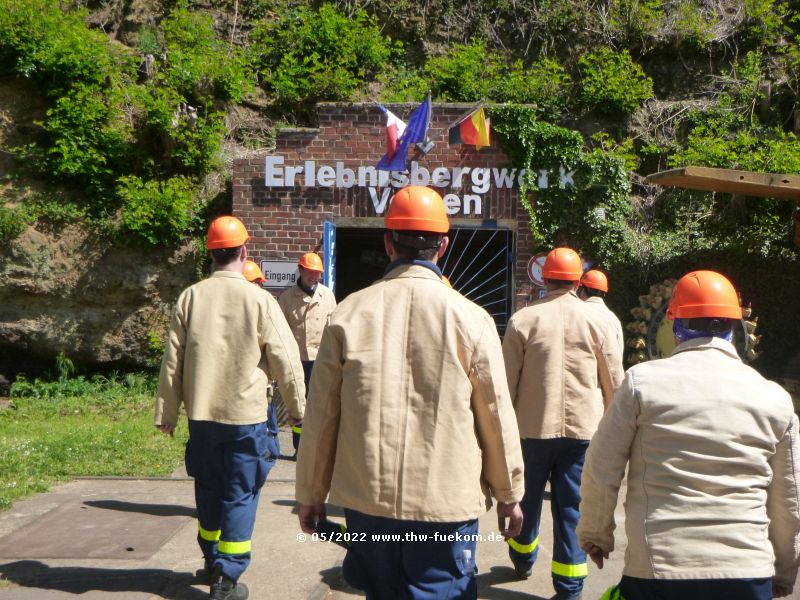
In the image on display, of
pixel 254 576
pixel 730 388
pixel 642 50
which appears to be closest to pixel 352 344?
pixel 730 388

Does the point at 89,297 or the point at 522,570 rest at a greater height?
the point at 89,297

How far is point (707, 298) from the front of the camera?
286 centimetres

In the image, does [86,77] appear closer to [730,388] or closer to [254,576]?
[254,576]

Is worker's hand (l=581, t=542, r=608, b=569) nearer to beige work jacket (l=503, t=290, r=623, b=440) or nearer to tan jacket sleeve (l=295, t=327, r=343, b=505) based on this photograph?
tan jacket sleeve (l=295, t=327, r=343, b=505)

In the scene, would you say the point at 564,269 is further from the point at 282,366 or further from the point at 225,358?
the point at 225,358

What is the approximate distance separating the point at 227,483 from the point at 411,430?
2.01 m

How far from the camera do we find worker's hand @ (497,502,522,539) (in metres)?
2.99

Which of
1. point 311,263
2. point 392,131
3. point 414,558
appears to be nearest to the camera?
point 414,558

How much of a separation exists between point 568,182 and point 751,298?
3.02m

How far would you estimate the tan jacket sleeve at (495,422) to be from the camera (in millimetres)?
2947

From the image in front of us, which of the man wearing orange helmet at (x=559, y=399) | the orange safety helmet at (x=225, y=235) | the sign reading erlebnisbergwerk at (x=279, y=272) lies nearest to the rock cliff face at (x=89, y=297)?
the sign reading erlebnisbergwerk at (x=279, y=272)

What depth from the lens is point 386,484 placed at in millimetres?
2834

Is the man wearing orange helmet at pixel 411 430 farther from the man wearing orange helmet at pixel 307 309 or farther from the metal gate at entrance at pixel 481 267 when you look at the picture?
the metal gate at entrance at pixel 481 267

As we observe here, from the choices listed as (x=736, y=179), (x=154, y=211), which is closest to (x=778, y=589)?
(x=736, y=179)
